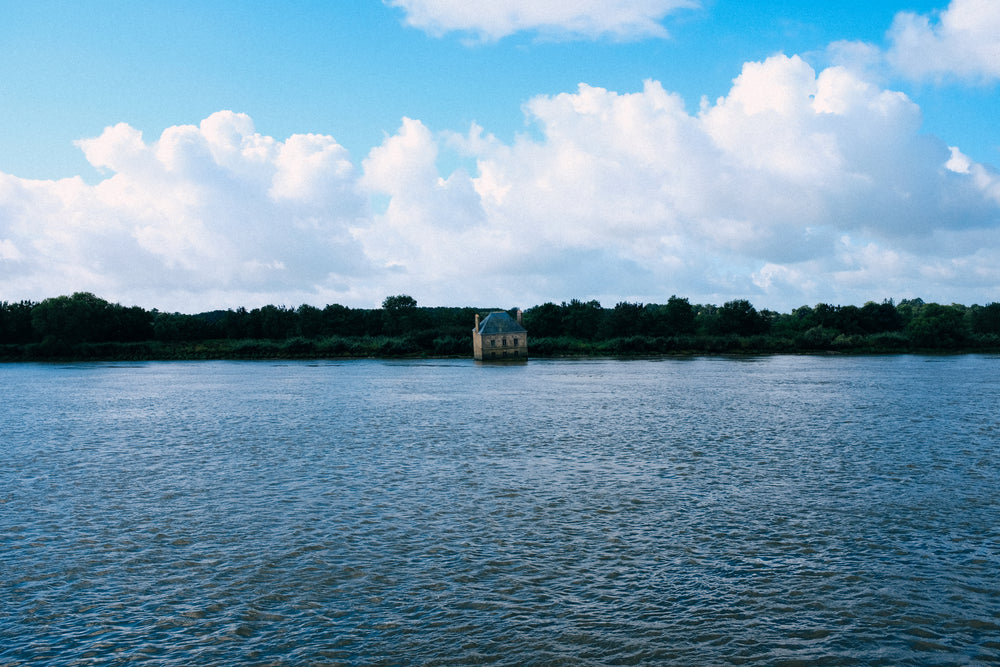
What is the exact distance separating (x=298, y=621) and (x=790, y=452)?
18.9 metres

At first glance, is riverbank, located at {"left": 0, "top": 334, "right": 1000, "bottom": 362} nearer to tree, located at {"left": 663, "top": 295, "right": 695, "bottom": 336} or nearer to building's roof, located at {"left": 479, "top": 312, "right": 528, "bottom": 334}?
tree, located at {"left": 663, "top": 295, "right": 695, "bottom": 336}

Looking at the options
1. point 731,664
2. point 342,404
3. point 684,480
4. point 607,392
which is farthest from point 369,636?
point 607,392

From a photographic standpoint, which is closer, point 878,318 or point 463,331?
point 463,331

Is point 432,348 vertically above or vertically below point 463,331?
below

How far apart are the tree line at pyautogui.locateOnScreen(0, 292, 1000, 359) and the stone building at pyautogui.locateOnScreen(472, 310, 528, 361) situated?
33.0 ft

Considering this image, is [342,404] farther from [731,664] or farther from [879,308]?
[879,308]

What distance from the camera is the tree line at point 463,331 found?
4722 inches

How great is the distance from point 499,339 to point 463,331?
24.1 meters

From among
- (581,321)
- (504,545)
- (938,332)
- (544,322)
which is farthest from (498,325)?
(504,545)

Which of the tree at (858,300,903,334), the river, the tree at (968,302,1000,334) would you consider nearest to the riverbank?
the tree at (858,300,903,334)

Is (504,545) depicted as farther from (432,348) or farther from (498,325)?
(432,348)

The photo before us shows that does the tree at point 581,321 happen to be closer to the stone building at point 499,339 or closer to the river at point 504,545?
the stone building at point 499,339

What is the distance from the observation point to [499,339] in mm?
104812

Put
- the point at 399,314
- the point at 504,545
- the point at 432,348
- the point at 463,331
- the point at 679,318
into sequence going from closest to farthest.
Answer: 1. the point at 504,545
2. the point at 432,348
3. the point at 463,331
4. the point at 679,318
5. the point at 399,314
